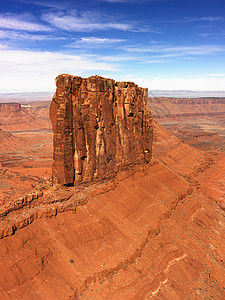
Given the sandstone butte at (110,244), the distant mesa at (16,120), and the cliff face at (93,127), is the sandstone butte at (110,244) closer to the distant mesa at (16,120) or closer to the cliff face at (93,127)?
the cliff face at (93,127)

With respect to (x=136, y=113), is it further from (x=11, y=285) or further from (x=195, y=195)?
(x=11, y=285)

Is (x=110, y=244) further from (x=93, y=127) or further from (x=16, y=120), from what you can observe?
(x=16, y=120)

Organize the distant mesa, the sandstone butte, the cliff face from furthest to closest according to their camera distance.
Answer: the distant mesa
the cliff face
the sandstone butte

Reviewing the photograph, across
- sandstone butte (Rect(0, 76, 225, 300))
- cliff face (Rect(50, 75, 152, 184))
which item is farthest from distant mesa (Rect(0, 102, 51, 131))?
sandstone butte (Rect(0, 76, 225, 300))

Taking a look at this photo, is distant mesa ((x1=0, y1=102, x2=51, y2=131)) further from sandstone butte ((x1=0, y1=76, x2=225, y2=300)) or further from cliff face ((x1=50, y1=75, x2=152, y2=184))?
sandstone butte ((x1=0, y1=76, x2=225, y2=300))

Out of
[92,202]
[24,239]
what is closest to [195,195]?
[92,202]

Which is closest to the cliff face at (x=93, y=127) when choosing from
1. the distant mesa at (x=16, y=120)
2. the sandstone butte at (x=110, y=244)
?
the sandstone butte at (x=110, y=244)
